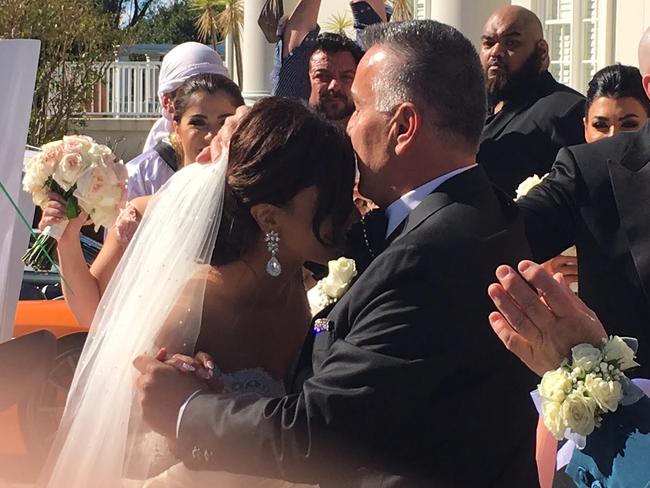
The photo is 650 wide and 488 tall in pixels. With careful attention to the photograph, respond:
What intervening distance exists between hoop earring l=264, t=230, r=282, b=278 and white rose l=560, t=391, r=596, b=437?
872 millimetres

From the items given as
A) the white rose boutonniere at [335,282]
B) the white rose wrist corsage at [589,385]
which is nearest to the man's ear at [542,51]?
the white rose boutonniere at [335,282]

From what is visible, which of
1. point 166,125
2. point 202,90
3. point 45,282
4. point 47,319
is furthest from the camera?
point 45,282

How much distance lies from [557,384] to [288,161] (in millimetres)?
864

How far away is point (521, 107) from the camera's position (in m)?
5.68

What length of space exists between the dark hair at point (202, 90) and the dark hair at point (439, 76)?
94.5 inches

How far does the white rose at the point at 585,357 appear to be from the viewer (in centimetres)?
204

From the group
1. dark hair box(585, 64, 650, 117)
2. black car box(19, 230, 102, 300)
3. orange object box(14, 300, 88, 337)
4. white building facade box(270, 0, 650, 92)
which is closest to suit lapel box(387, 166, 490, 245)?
dark hair box(585, 64, 650, 117)

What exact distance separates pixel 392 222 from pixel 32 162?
206cm

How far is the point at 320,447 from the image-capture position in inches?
91.0

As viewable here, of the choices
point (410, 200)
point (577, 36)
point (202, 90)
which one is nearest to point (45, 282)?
point (202, 90)

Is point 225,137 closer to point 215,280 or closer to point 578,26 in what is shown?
point 215,280

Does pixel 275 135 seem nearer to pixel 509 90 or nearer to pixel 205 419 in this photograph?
pixel 205 419

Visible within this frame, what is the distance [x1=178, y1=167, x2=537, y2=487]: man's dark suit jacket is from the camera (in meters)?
2.28

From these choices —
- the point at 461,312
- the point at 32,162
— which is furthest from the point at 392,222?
the point at 32,162
